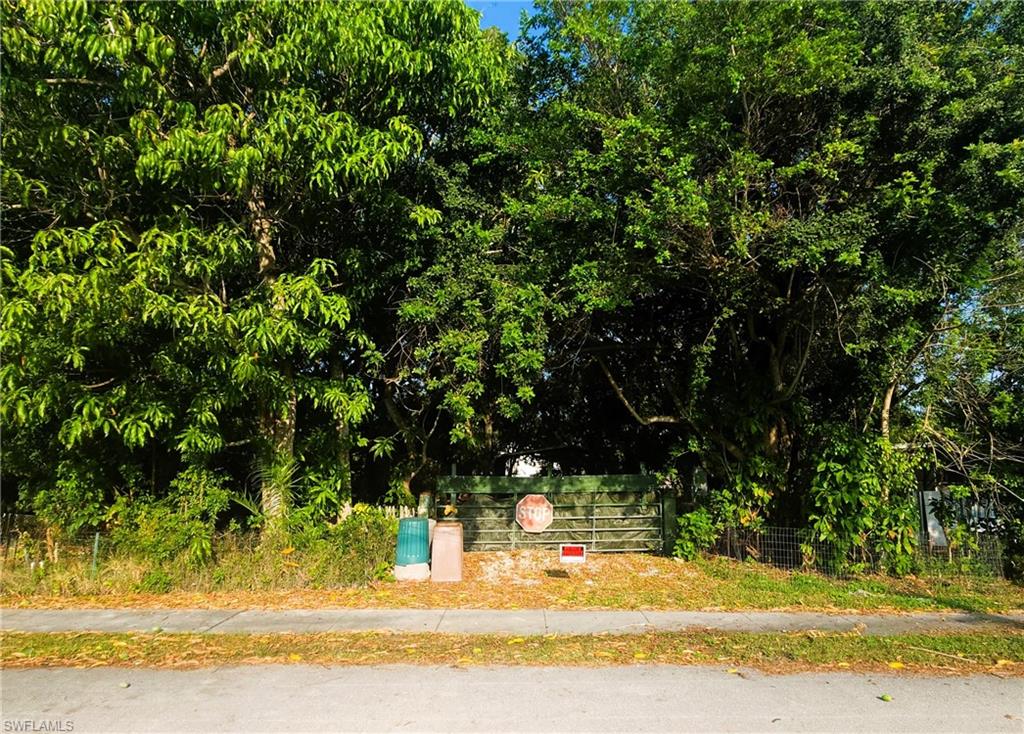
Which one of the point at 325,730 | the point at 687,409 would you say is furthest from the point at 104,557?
the point at 687,409

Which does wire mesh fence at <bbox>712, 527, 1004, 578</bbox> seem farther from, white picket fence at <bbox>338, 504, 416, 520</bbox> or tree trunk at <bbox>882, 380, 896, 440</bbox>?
white picket fence at <bbox>338, 504, 416, 520</bbox>

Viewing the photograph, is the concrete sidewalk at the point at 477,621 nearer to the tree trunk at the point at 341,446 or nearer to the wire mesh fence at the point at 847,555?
the wire mesh fence at the point at 847,555

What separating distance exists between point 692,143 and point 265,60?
17.4ft

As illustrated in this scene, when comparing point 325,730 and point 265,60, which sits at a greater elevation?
point 265,60

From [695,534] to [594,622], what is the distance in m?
3.94

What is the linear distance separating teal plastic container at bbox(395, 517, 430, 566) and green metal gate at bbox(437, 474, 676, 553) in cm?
165

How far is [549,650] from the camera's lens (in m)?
6.52

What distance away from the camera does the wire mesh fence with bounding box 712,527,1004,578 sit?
9.87 meters

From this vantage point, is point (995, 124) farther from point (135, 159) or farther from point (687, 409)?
point (135, 159)

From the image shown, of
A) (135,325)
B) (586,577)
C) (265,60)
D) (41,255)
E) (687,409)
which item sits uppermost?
(265,60)

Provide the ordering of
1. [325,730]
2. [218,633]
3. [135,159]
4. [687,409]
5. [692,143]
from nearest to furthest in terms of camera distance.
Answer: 1. [325,730]
2. [218,633]
3. [135,159]
4. [692,143]
5. [687,409]

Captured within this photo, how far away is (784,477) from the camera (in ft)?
37.1

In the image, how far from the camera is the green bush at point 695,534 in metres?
11.1

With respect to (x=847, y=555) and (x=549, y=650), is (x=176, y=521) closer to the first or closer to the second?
(x=549, y=650)
